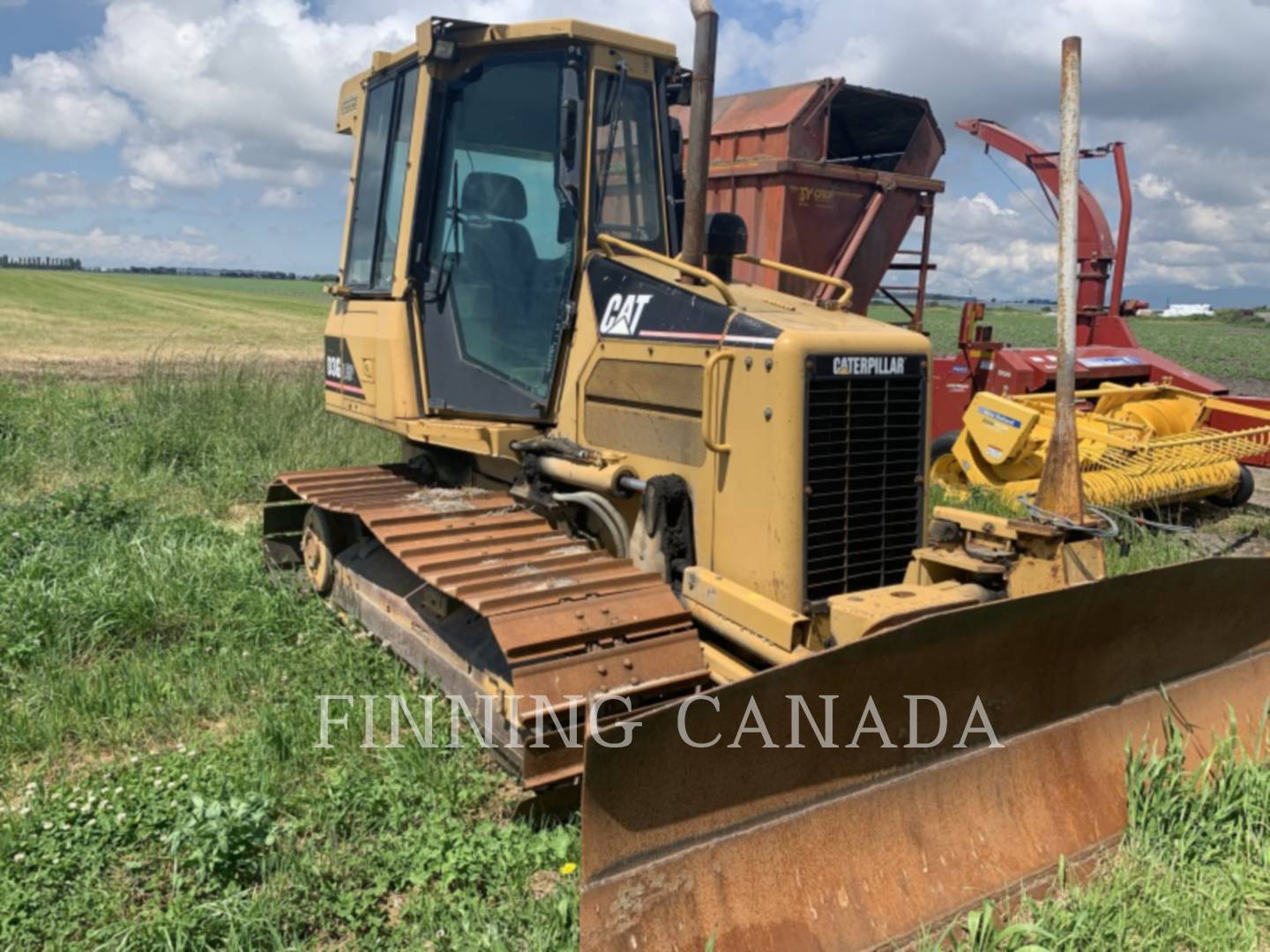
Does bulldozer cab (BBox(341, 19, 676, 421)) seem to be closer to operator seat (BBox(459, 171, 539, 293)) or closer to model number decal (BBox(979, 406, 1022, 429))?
operator seat (BBox(459, 171, 539, 293))

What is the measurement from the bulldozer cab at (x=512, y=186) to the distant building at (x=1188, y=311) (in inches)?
3792

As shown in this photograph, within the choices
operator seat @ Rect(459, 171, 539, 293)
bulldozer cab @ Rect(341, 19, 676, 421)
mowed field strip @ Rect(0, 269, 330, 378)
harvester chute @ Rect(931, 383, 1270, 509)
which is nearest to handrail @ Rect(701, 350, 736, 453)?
bulldozer cab @ Rect(341, 19, 676, 421)

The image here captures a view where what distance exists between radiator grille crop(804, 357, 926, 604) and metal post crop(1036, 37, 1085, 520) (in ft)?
1.55

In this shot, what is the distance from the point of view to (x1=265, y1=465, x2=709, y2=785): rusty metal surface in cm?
334

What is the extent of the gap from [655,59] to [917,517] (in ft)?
7.77

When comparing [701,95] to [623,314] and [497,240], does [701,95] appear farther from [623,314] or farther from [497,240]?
[497,240]

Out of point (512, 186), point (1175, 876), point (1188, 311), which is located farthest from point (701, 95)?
point (1188, 311)

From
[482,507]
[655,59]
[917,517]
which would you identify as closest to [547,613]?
[482,507]

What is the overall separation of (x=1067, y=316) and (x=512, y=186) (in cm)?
243

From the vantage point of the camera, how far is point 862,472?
3.74 metres

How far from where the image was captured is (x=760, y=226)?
8.60m

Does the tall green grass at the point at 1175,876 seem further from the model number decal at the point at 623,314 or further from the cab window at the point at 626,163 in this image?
the cab window at the point at 626,163

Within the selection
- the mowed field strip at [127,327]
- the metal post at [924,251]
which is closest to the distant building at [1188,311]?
the mowed field strip at [127,327]

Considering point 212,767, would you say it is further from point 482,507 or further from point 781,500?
point 781,500
